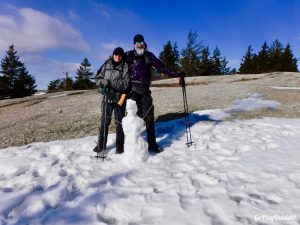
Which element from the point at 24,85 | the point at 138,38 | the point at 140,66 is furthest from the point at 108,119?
the point at 24,85

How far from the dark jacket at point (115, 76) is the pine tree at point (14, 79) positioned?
56.7m

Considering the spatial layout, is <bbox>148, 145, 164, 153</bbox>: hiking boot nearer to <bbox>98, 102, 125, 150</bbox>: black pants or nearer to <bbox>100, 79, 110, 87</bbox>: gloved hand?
<bbox>98, 102, 125, 150</bbox>: black pants

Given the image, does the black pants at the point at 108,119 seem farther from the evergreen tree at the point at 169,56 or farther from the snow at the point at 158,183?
the evergreen tree at the point at 169,56

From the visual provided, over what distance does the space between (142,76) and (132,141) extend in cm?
213

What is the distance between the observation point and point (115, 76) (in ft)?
29.1

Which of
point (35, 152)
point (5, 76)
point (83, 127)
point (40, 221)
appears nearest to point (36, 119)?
point (83, 127)

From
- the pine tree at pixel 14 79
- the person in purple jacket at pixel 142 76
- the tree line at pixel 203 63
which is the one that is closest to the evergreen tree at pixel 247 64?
the tree line at pixel 203 63

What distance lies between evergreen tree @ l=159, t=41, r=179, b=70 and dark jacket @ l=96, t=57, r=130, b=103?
241ft

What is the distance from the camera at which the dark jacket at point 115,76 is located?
8.86 meters

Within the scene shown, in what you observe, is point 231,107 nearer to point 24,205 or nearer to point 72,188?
point 72,188

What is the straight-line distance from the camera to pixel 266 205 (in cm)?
566

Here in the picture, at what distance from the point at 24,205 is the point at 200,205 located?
3.34 metres

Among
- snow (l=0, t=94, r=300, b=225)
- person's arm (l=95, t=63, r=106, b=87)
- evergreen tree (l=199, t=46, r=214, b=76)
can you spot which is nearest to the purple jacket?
person's arm (l=95, t=63, r=106, b=87)

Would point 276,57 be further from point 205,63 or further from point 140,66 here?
point 140,66
